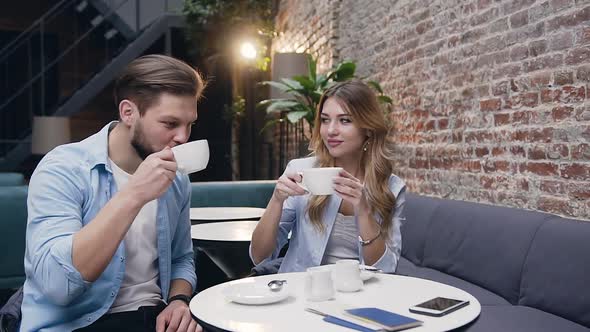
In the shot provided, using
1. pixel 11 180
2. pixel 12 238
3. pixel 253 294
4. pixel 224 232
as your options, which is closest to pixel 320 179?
pixel 253 294

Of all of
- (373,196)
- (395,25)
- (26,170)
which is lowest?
(26,170)

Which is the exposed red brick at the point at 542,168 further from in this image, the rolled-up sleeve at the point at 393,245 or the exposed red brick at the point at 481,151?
the rolled-up sleeve at the point at 393,245

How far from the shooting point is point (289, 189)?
5.79ft

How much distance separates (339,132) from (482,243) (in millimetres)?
984

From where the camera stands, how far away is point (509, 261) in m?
2.50

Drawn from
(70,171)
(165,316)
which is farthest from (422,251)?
(70,171)

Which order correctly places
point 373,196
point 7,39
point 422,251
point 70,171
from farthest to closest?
1. point 7,39
2. point 422,251
3. point 373,196
4. point 70,171

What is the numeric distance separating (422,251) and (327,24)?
3274mm

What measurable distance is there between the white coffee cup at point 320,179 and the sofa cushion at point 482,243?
1239 millimetres

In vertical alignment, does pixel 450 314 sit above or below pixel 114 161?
below

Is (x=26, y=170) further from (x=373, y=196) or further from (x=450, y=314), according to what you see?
(x=450, y=314)

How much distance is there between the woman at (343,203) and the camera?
1.94 meters

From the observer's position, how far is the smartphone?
1.21 m

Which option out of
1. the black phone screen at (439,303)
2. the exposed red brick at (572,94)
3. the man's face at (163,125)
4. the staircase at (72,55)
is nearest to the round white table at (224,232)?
the man's face at (163,125)
